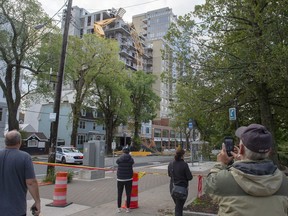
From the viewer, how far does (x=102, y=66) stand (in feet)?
118

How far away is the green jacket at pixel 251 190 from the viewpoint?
86.0 inches

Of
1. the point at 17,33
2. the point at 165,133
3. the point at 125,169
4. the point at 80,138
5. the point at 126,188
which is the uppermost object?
the point at 17,33

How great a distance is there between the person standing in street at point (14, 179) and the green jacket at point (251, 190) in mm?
2770

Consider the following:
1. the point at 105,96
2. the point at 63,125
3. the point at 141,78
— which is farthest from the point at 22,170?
the point at 63,125

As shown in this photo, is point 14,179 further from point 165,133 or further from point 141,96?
point 165,133

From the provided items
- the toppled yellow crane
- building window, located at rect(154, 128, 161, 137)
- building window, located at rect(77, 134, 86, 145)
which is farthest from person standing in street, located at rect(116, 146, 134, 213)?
the toppled yellow crane

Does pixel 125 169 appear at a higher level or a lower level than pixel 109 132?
lower

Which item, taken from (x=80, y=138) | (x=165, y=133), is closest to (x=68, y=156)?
(x=80, y=138)

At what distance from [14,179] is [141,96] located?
4673 cm

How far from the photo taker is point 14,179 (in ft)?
13.2

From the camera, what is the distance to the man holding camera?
2189 mm

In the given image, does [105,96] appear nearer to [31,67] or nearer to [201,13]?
[31,67]

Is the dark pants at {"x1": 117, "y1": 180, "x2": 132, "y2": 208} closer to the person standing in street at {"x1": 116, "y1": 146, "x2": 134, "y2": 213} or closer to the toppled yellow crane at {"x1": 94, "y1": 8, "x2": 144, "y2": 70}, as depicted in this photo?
the person standing in street at {"x1": 116, "y1": 146, "x2": 134, "y2": 213}

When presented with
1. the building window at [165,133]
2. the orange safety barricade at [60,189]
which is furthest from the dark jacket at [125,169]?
the building window at [165,133]
